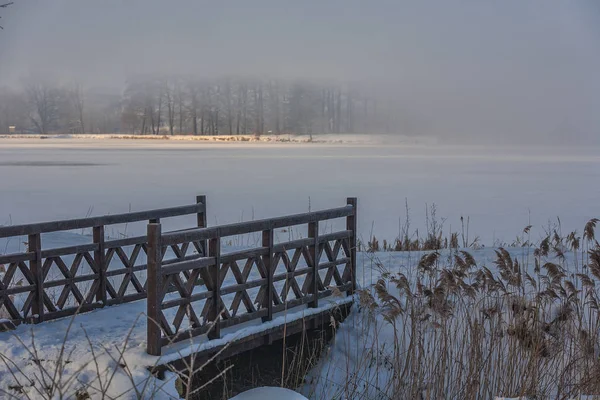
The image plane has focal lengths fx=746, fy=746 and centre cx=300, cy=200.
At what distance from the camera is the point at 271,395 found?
5.24 metres

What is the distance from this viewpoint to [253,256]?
7801 millimetres

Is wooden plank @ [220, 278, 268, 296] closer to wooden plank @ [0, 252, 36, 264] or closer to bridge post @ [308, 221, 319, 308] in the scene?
bridge post @ [308, 221, 319, 308]

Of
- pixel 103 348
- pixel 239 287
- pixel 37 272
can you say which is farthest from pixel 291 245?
pixel 103 348

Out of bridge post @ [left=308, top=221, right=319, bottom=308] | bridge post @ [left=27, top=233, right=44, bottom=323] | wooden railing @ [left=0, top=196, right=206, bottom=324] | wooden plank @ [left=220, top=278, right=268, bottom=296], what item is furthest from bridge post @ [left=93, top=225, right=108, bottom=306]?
bridge post @ [left=308, top=221, right=319, bottom=308]

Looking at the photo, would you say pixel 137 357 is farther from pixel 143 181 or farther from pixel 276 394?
pixel 143 181

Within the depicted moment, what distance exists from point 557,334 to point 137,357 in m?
3.88

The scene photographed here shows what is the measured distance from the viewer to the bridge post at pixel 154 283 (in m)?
6.41

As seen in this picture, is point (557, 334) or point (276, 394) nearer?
point (276, 394)

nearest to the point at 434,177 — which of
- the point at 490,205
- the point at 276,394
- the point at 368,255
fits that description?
the point at 490,205

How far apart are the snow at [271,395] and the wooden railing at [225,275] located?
568 millimetres

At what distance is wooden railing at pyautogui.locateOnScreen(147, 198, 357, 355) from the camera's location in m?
6.52

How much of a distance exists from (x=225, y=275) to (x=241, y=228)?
732mm

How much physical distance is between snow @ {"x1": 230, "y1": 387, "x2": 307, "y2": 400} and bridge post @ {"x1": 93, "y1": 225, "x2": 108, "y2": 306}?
347cm

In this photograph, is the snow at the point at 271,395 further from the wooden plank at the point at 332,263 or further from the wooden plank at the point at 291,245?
the wooden plank at the point at 332,263
